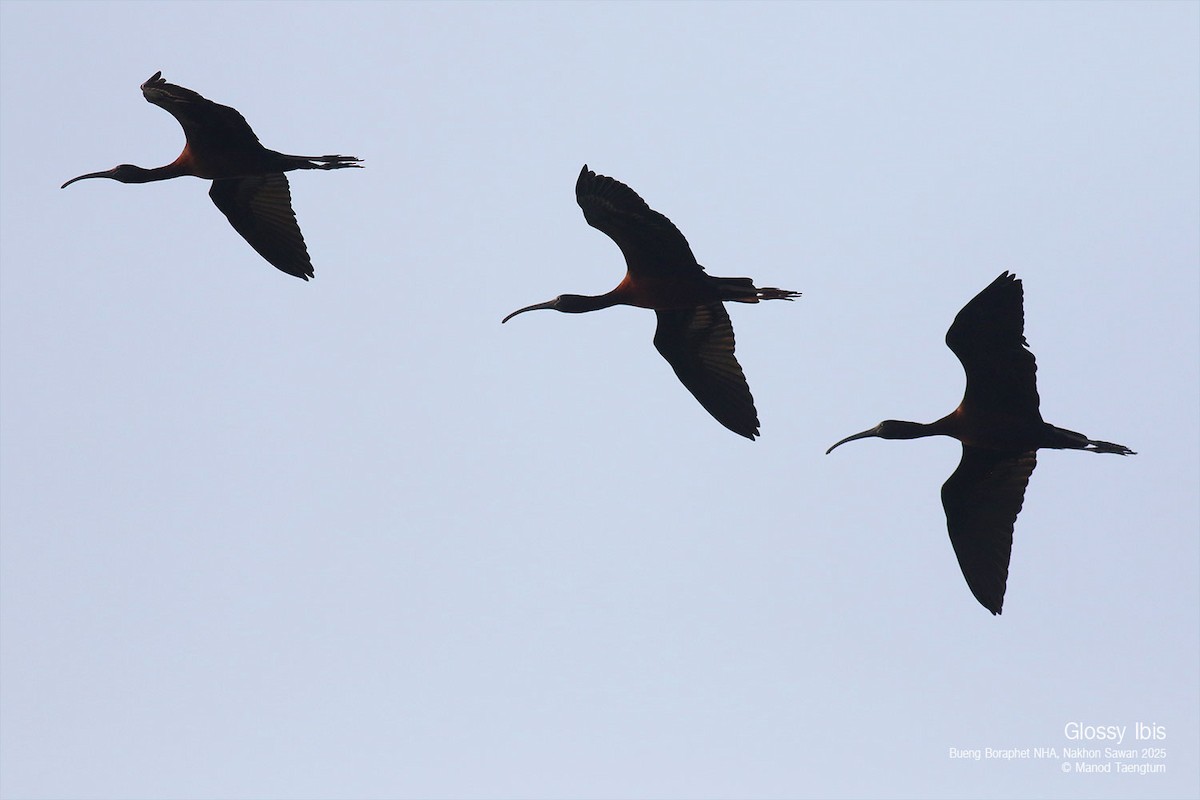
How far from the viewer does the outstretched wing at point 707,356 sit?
76.5ft

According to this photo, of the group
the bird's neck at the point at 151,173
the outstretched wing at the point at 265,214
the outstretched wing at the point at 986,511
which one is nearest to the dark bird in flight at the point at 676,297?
the outstretched wing at the point at 986,511

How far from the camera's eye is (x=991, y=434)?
20.9 metres

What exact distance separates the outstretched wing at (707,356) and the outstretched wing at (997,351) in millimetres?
3339

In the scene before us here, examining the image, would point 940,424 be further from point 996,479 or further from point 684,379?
point 684,379

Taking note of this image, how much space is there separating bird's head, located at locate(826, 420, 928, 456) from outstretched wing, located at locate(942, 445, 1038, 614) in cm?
58

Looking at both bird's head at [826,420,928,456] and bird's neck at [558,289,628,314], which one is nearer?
bird's head at [826,420,928,456]

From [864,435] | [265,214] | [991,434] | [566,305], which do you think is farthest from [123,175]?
[991,434]

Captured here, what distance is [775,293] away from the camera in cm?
2291

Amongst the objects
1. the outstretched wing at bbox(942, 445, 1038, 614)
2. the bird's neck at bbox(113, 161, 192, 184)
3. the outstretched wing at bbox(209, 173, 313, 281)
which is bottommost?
the outstretched wing at bbox(942, 445, 1038, 614)

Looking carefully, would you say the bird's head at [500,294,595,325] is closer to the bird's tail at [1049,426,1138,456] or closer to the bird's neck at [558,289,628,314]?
the bird's neck at [558,289,628,314]

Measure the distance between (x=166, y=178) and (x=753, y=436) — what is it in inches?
326

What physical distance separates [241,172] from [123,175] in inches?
83.0

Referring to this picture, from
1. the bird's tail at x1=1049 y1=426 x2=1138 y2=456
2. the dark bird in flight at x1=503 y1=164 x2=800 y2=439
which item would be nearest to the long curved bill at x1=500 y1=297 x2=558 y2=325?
the dark bird in flight at x1=503 y1=164 x2=800 y2=439

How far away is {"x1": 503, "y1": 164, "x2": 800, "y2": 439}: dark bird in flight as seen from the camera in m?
21.5
